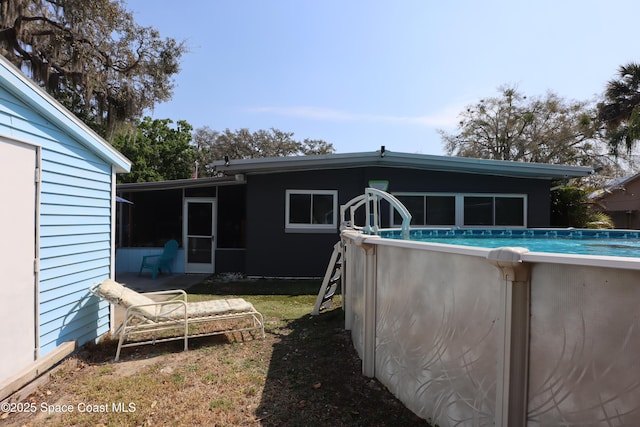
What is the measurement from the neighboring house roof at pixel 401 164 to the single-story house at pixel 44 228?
443 centimetres

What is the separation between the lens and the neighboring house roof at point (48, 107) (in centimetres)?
319

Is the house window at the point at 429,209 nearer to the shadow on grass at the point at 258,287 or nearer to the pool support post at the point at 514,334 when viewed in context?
the shadow on grass at the point at 258,287

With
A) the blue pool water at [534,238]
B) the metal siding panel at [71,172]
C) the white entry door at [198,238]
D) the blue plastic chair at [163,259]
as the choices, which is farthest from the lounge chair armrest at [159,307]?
the white entry door at [198,238]

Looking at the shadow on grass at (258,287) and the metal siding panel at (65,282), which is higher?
the metal siding panel at (65,282)

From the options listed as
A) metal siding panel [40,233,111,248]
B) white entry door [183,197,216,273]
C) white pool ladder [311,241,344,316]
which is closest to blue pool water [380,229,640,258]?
white pool ladder [311,241,344,316]

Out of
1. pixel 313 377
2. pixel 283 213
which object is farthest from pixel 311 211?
pixel 313 377

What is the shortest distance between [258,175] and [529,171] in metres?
7.34

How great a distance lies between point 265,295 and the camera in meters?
7.70

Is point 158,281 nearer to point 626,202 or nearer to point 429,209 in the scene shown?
point 429,209

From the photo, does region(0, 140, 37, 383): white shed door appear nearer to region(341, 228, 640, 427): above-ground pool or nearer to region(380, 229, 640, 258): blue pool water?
region(341, 228, 640, 427): above-ground pool

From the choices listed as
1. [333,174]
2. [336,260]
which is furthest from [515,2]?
[336,260]

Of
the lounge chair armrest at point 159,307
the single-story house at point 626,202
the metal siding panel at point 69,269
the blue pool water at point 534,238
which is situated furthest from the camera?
the single-story house at point 626,202

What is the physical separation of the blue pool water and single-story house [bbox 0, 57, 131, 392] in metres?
4.52

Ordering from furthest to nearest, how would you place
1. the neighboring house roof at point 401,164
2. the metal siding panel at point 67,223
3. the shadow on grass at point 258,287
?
the neighboring house roof at point 401,164 < the shadow on grass at point 258,287 < the metal siding panel at point 67,223
